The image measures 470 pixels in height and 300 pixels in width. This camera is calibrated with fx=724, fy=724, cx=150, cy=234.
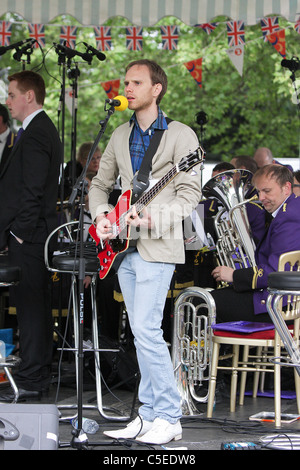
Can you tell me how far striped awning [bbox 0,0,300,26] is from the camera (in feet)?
19.2

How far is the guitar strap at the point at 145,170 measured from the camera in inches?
144

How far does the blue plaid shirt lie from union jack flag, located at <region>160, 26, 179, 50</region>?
3866 mm

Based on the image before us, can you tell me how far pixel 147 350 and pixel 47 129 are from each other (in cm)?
182

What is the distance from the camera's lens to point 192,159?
11.5ft

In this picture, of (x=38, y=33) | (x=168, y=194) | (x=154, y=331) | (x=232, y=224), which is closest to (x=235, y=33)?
(x=38, y=33)

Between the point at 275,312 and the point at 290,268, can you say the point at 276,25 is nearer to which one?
the point at 290,268

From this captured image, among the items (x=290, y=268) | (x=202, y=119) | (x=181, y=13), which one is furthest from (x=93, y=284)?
(x=202, y=119)

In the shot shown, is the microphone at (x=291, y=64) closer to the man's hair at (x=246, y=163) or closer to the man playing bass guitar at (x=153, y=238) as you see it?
Answer: the man's hair at (x=246, y=163)

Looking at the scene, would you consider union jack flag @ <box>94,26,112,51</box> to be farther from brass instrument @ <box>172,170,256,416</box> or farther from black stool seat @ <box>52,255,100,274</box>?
black stool seat @ <box>52,255,100,274</box>

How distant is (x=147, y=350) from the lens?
12.1ft

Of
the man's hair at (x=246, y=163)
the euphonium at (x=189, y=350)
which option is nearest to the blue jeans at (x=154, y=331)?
the euphonium at (x=189, y=350)

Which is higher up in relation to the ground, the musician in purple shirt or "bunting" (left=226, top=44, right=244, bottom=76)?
"bunting" (left=226, top=44, right=244, bottom=76)

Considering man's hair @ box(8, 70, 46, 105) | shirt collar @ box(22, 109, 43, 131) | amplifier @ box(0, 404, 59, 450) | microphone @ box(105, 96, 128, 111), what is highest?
man's hair @ box(8, 70, 46, 105)

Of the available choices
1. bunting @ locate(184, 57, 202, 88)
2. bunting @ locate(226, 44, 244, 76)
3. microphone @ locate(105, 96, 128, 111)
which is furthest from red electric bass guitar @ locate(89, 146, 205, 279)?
bunting @ locate(184, 57, 202, 88)
